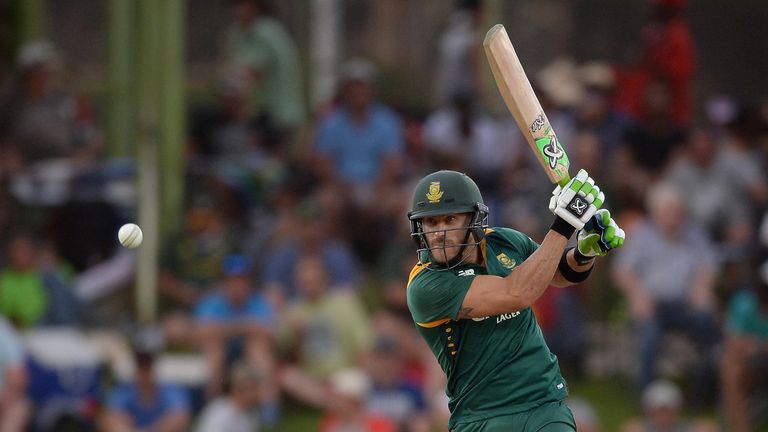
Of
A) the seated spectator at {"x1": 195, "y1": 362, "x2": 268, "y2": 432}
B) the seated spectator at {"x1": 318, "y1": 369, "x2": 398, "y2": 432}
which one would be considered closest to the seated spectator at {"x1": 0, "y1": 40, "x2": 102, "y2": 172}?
the seated spectator at {"x1": 195, "y1": 362, "x2": 268, "y2": 432}

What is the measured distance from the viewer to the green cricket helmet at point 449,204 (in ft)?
20.5

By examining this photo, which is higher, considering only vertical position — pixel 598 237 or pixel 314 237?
pixel 314 237

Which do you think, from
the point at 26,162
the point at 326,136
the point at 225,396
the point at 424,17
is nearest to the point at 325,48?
the point at 424,17

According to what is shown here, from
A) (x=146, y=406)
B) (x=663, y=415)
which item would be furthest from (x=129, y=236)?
(x=663, y=415)

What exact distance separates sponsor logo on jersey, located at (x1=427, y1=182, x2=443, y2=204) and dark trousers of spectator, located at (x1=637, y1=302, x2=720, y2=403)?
5.48 m

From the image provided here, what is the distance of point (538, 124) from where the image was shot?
655 centimetres

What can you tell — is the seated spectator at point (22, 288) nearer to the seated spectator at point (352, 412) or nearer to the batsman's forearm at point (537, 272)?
the seated spectator at point (352, 412)

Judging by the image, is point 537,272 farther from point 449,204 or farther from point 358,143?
point 358,143

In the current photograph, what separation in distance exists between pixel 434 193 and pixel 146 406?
5.74 m

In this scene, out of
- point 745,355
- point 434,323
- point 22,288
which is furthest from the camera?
point 22,288

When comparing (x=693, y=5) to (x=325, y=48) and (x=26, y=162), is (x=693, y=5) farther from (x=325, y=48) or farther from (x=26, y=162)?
(x=26, y=162)

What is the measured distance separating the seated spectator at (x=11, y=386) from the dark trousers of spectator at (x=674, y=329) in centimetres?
497

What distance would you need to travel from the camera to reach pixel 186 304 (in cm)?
1250

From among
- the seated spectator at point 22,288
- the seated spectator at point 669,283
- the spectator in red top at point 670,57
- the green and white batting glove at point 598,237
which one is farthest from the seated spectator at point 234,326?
the green and white batting glove at point 598,237
